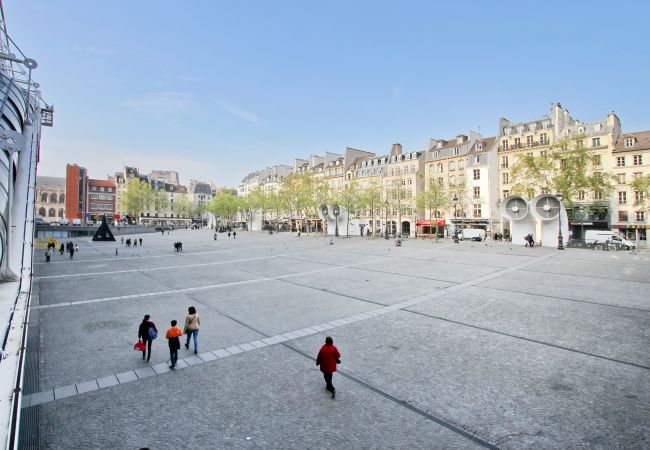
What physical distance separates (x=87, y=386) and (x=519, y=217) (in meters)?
41.0

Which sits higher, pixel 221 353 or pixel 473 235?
pixel 473 235

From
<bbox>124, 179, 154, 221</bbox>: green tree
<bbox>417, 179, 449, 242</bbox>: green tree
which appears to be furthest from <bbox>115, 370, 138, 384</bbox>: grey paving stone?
<bbox>124, 179, 154, 221</bbox>: green tree

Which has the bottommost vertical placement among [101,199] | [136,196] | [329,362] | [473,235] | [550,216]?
[329,362]

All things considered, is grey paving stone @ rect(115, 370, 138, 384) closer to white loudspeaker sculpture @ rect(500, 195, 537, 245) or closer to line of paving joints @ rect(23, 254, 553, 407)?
line of paving joints @ rect(23, 254, 553, 407)

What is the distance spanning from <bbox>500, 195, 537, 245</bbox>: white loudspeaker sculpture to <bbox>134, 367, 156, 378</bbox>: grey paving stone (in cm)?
3969

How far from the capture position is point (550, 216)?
35.7m

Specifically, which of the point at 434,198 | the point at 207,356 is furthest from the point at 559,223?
the point at 207,356

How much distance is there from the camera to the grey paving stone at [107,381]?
7.12 m

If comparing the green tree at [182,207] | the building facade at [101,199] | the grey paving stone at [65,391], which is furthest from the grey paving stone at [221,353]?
the green tree at [182,207]

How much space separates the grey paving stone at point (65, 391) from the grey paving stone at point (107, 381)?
43 centimetres

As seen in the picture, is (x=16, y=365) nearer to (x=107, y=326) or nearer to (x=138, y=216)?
(x=107, y=326)

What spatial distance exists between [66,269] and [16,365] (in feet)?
72.6

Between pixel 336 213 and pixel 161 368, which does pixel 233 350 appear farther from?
pixel 336 213

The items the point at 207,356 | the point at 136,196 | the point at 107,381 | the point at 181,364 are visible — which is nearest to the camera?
the point at 107,381
